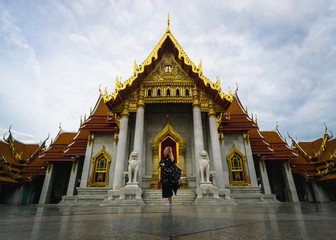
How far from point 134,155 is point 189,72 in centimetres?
564

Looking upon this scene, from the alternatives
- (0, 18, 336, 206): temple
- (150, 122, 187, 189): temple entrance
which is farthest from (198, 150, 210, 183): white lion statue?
(150, 122, 187, 189): temple entrance

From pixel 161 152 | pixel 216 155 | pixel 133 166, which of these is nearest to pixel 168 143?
pixel 161 152

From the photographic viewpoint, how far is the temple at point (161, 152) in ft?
26.5

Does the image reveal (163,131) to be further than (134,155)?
Yes

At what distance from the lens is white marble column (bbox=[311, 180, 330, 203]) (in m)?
12.9

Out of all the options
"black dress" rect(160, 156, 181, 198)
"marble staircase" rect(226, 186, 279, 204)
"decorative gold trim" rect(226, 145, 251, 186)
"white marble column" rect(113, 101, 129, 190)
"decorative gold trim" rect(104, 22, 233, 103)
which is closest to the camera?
"black dress" rect(160, 156, 181, 198)

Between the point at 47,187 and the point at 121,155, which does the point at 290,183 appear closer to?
the point at 121,155

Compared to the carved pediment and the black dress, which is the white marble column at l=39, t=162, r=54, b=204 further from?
the black dress

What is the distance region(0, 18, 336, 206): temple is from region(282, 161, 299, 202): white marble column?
0.20ft

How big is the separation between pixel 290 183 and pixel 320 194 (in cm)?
272

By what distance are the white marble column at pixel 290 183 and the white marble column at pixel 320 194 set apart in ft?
7.81

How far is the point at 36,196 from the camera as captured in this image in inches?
589

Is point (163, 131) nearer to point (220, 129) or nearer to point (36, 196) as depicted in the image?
point (220, 129)

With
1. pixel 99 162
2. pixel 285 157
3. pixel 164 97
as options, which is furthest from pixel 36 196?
pixel 285 157
